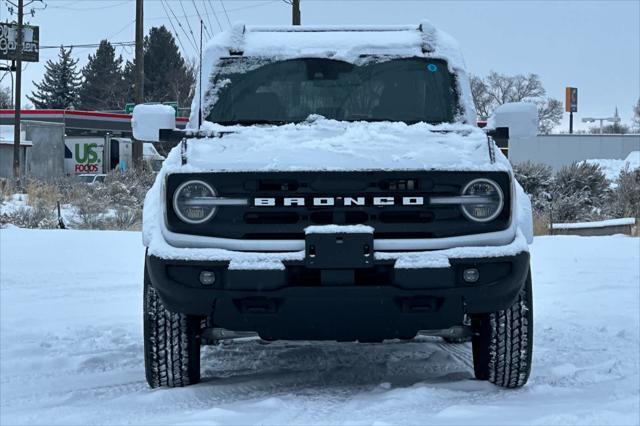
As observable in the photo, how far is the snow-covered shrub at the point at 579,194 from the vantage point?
17.4 meters

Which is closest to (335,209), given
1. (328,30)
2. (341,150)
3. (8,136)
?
(341,150)

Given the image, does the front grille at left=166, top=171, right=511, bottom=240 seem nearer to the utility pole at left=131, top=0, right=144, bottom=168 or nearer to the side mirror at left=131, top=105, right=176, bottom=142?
the side mirror at left=131, top=105, right=176, bottom=142

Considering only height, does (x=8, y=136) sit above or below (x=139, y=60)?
below

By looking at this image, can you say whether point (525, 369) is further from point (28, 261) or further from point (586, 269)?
point (28, 261)

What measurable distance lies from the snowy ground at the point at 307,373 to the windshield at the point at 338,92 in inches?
59.7

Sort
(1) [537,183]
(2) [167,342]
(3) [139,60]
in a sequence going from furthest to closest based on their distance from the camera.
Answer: (3) [139,60]
(1) [537,183]
(2) [167,342]

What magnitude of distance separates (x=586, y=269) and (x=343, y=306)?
6.24 meters

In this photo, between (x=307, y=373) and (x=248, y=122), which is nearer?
(x=307, y=373)

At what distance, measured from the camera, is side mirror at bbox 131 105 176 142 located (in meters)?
5.12

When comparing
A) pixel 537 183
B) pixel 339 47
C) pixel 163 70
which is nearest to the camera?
pixel 339 47

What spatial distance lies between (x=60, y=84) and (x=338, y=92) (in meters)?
77.3

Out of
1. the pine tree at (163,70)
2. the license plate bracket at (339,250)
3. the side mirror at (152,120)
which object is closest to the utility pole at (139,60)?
the side mirror at (152,120)

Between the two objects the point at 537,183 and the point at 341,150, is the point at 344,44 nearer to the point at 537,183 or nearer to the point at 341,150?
the point at 341,150

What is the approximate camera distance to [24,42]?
138 feet
